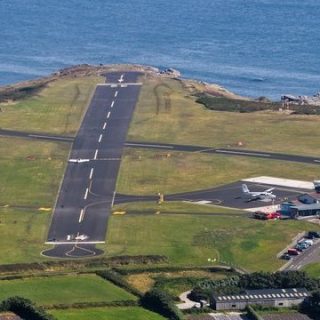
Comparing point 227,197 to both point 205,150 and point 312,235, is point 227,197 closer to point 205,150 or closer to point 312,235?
point 312,235

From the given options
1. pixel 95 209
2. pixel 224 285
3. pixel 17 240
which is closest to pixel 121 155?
pixel 95 209

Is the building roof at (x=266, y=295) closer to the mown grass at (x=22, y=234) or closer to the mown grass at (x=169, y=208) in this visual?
the mown grass at (x=22, y=234)

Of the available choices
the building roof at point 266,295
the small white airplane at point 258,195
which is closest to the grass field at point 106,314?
the building roof at point 266,295

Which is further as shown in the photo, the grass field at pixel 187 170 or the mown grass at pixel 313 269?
the grass field at pixel 187 170

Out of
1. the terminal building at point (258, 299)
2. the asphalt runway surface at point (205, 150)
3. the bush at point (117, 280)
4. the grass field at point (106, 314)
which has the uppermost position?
the asphalt runway surface at point (205, 150)

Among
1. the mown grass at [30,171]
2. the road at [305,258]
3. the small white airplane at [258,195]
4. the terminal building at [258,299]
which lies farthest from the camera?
the mown grass at [30,171]

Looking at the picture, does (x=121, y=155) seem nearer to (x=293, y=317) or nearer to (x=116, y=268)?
(x=116, y=268)

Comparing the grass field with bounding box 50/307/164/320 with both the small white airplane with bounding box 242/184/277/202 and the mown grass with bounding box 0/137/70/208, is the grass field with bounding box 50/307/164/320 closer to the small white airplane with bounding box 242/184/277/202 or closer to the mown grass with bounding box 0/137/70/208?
the mown grass with bounding box 0/137/70/208
